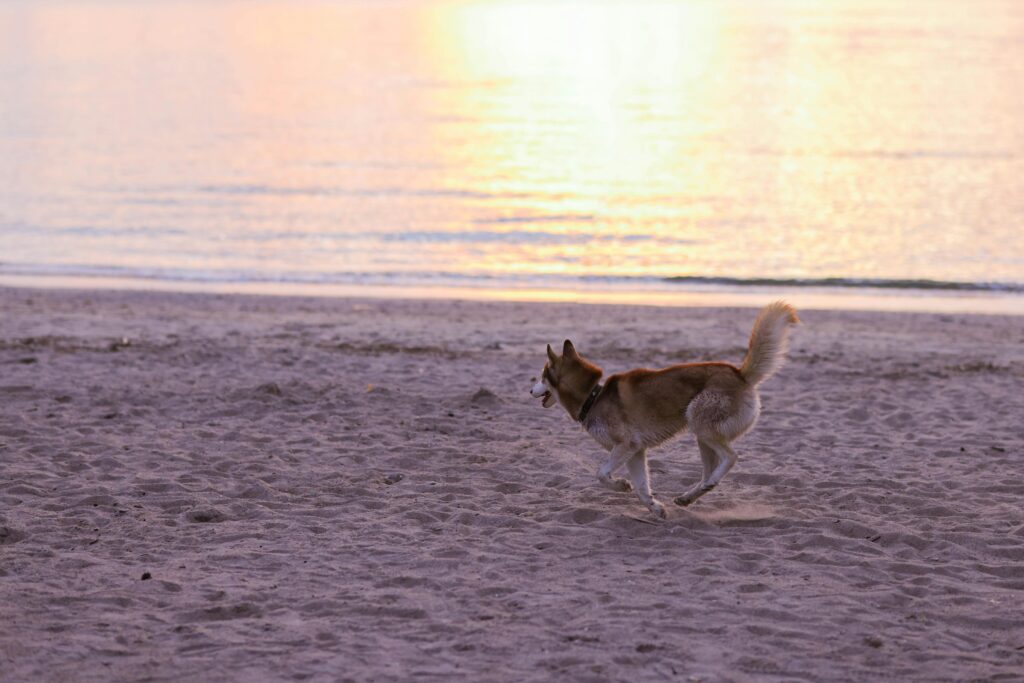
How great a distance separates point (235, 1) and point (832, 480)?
168286 millimetres

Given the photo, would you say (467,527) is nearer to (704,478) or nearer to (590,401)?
(590,401)

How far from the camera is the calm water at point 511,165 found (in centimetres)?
2150

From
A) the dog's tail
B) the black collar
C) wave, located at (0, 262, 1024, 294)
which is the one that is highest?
wave, located at (0, 262, 1024, 294)

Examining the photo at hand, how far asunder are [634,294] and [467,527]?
11810 mm

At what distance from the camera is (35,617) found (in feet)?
18.5

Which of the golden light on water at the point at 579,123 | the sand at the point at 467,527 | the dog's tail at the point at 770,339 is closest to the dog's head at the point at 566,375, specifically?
the sand at the point at 467,527

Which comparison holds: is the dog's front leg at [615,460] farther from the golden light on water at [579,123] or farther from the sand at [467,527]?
the golden light on water at [579,123]

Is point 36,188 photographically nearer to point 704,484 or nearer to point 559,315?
point 559,315

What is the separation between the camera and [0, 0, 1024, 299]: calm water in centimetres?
2150

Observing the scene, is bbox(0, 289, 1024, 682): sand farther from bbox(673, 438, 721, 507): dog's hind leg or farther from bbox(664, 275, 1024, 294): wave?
bbox(664, 275, 1024, 294): wave

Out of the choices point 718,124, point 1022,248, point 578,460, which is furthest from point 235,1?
point 578,460

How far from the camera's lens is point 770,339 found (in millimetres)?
6965

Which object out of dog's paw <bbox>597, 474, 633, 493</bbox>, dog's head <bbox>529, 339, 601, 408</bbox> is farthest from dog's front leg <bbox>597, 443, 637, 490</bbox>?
dog's head <bbox>529, 339, 601, 408</bbox>

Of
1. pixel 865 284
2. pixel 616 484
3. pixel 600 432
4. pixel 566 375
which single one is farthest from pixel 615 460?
pixel 865 284
